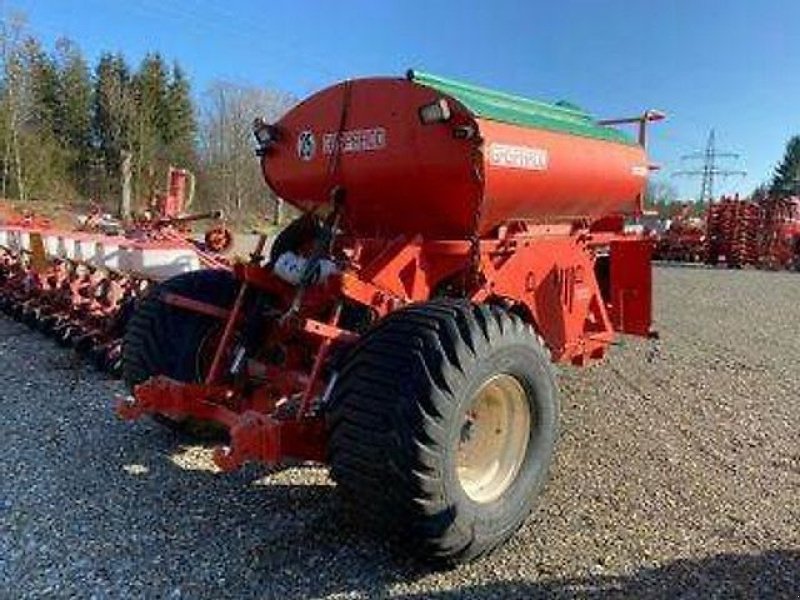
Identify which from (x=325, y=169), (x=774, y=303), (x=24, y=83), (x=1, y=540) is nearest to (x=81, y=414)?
(x=1, y=540)

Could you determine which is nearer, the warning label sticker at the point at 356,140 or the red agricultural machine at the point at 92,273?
the warning label sticker at the point at 356,140

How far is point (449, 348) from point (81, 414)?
126 inches

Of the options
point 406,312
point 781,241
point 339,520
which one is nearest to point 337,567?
point 339,520

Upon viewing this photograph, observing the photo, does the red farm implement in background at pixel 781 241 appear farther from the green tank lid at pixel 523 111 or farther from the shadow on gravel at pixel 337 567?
the shadow on gravel at pixel 337 567

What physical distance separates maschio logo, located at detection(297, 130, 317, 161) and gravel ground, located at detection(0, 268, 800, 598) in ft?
5.96

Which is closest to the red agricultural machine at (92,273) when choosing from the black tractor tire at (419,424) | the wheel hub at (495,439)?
the wheel hub at (495,439)

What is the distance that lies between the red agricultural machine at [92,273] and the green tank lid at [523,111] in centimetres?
253

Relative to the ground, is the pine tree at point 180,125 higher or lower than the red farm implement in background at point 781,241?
higher

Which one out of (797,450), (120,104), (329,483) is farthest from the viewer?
(120,104)

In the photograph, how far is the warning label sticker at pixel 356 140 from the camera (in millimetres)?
4262

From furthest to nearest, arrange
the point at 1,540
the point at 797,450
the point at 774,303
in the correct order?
the point at 774,303 < the point at 797,450 < the point at 1,540

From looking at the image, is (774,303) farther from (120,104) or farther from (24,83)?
(120,104)

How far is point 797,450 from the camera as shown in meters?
5.27

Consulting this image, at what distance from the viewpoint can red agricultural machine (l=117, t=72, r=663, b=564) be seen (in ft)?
10.7
